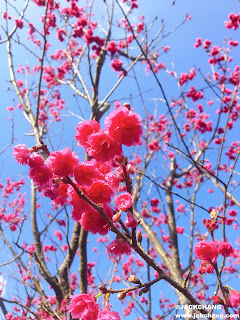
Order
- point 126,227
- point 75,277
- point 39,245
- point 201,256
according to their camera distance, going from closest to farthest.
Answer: point 126,227, point 201,256, point 39,245, point 75,277

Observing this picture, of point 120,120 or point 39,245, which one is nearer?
point 120,120

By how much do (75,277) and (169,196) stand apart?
4.60 m

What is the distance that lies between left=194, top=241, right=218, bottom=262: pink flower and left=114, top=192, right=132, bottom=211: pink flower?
61cm

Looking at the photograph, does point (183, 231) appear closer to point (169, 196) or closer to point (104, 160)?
point (169, 196)

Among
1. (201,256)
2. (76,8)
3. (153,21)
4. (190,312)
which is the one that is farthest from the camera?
(76,8)

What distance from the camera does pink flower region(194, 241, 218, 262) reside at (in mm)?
1354

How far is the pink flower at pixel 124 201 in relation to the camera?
38.9 inches

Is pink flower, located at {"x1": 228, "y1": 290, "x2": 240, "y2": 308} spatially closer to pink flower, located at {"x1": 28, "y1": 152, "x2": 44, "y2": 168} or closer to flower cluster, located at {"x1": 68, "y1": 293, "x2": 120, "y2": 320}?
flower cluster, located at {"x1": 68, "y1": 293, "x2": 120, "y2": 320}

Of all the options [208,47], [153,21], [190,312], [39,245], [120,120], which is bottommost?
[190,312]

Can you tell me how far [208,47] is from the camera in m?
5.63

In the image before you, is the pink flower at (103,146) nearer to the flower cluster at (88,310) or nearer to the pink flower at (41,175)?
the pink flower at (41,175)

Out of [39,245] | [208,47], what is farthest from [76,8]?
[39,245]

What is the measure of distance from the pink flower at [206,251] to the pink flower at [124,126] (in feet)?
2.30

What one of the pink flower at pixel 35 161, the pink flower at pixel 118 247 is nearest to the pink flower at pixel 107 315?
the pink flower at pixel 118 247
